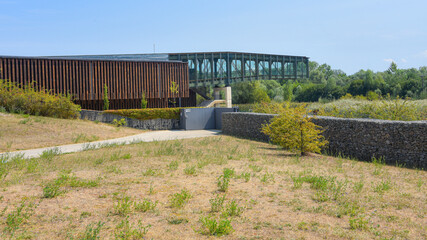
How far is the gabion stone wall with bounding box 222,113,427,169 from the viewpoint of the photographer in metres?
10.8

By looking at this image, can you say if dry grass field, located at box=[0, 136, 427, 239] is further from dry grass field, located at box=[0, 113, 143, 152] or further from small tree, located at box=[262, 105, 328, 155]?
dry grass field, located at box=[0, 113, 143, 152]

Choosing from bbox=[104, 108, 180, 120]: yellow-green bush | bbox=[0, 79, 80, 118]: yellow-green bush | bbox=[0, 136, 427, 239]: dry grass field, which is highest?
bbox=[0, 79, 80, 118]: yellow-green bush

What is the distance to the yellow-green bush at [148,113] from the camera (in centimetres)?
2639

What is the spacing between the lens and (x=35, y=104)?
892 inches

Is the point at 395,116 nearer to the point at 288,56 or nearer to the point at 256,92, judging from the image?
the point at 288,56

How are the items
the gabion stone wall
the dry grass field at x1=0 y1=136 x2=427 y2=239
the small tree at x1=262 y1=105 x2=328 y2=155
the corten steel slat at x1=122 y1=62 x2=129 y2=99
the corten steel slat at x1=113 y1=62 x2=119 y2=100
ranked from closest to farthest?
the dry grass field at x1=0 y1=136 x2=427 y2=239 → the gabion stone wall → the small tree at x1=262 y1=105 x2=328 y2=155 → the corten steel slat at x1=113 y1=62 x2=119 y2=100 → the corten steel slat at x1=122 y1=62 x2=129 y2=99

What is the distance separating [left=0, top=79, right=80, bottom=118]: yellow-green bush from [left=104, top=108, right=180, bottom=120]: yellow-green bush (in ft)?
10.7

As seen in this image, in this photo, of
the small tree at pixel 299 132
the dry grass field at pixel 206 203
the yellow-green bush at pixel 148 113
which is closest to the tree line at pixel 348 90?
the yellow-green bush at pixel 148 113

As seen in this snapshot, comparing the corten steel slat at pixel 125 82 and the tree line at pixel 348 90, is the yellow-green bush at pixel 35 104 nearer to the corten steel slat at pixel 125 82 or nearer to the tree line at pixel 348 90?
the corten steel slat at pixel 125 82

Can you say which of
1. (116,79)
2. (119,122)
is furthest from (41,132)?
(116,79)

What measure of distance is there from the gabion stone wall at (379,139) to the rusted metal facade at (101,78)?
21439 mm

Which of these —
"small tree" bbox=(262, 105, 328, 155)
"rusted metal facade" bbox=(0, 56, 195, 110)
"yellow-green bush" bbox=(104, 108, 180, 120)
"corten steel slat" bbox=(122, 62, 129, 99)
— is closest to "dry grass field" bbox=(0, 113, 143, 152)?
"yellow-green bush" bbox=(104, 108, 180, 120)

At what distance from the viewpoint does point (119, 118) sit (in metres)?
26.2

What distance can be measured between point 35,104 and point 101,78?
28.5ft
